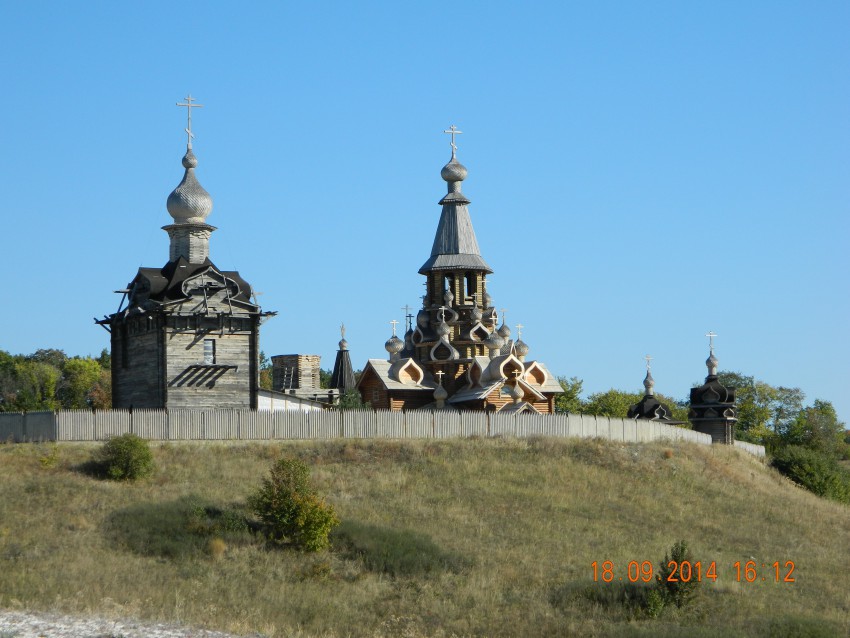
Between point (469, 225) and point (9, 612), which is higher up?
point (469, 225)

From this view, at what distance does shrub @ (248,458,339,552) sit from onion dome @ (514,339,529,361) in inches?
1293

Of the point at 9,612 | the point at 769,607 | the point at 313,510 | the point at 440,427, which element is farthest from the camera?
the point at 440,427

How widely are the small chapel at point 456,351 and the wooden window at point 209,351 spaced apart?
15170mm

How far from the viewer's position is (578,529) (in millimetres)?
41656

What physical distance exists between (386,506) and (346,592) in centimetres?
804

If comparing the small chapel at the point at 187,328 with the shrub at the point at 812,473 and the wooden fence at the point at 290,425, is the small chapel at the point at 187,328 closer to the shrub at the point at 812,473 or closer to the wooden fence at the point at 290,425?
the wooden fence at the point at 290,425

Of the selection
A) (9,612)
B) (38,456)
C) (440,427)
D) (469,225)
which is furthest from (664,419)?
(9,612)

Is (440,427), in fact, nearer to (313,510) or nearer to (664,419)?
(313,510)

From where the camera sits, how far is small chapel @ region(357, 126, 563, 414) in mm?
65562

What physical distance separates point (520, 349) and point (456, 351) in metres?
A: 3.99

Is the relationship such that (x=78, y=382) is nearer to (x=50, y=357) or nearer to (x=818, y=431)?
(x=50, y=357)

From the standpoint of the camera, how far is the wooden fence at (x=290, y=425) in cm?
4619

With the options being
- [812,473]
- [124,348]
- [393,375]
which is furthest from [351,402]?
[812,473]
